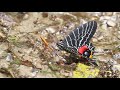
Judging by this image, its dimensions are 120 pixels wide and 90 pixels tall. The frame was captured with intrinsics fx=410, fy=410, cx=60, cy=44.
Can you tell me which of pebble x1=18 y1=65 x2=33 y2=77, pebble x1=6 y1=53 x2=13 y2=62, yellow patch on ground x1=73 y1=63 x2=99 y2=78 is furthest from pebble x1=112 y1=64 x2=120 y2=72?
pebble x1=6 y1=53 x2=13 y2=62

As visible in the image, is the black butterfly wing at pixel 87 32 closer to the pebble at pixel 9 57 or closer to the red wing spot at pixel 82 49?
the red wing spot at pixel 82 49

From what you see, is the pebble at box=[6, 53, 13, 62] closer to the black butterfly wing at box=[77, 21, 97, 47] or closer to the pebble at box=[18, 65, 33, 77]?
the pebble at box=[18, 65, 33, 77]

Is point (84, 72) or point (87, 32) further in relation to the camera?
point (87, 32)

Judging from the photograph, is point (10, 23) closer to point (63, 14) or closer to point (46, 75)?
point (63, 14)

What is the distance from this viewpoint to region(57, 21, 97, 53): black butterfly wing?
9.28ft

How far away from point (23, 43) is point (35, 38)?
0.35ft

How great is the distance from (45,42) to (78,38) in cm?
24

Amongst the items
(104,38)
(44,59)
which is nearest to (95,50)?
(104,38)

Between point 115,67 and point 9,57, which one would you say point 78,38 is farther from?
point 9,57

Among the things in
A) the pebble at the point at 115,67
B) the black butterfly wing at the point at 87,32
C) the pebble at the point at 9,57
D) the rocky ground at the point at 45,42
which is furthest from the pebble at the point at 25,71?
the pebble at the point at 115,67

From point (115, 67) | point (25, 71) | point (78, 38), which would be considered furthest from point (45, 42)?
point (115, 67)

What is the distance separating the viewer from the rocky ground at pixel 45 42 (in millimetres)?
2695

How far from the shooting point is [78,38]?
114 inches

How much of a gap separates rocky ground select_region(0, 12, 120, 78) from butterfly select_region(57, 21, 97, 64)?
0.20ft
